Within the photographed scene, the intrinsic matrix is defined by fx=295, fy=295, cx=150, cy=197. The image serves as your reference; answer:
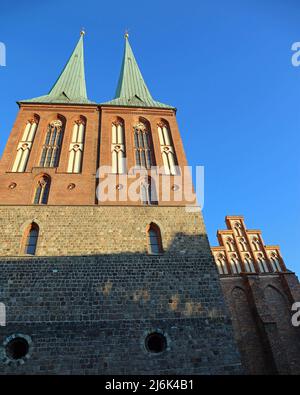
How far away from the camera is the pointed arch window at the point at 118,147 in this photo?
13.7 metres

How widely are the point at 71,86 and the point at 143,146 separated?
7541 mm

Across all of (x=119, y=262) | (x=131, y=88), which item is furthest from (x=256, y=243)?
(x=131, y=88)

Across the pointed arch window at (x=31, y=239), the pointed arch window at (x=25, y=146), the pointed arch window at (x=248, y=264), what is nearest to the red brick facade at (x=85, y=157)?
the pointed arch window at (x=25, y=146)

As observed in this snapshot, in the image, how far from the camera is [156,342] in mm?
8820

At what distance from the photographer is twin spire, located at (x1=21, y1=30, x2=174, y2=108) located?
17.0m

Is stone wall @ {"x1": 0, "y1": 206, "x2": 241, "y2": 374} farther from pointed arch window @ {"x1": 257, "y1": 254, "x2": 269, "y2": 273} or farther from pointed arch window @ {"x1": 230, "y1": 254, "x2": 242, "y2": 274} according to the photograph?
pointed arch window @ {"x1": 257, "y1": 254, "x2": 269, "y2": 273}

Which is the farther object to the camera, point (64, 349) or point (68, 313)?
point (68, 313)

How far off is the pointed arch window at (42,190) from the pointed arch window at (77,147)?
45.1 inches

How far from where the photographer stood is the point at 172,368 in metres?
8.18

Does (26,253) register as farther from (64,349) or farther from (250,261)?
(250,261)

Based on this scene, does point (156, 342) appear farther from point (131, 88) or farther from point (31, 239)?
Result: point (131, 88)

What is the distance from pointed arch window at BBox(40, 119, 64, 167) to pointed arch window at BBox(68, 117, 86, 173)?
627mm

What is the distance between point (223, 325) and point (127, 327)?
2.94 metres
